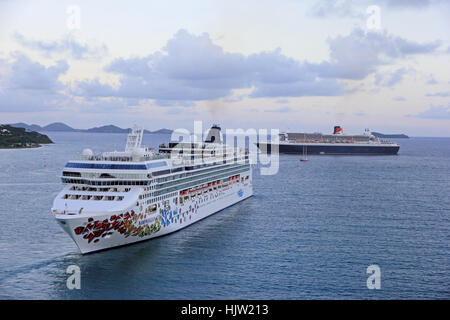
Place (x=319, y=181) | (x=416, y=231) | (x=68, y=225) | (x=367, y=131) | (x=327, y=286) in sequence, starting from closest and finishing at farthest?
(x=327, y=286)
(x=68, y=225)
(x=416, y=231)
(x=319, y=181)
(x=367, y=131)

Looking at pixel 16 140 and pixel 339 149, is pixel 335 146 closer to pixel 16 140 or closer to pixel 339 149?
pixel 339 149

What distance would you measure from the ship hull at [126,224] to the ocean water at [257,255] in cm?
71

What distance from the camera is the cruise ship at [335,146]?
475ft

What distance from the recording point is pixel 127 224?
3117 cm

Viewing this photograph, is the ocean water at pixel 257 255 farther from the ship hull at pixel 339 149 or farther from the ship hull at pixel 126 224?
the ship hull at pixel 339 149

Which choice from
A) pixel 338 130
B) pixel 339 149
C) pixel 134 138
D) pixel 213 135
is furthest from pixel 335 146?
pixel 134 138

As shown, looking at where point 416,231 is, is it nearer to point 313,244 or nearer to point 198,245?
point 313,244

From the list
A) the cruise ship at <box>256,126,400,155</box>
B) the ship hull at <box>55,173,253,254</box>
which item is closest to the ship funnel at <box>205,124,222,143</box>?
the ship hull at <box>55,173,253,254</box>

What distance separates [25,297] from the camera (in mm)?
23922

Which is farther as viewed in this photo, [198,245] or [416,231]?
[416,231]

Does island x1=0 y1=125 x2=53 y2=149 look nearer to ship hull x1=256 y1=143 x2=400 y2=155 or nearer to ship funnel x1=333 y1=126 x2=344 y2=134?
ship hull x1=256 y1=143 x2=400 y2=155

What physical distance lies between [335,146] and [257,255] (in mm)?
118765
